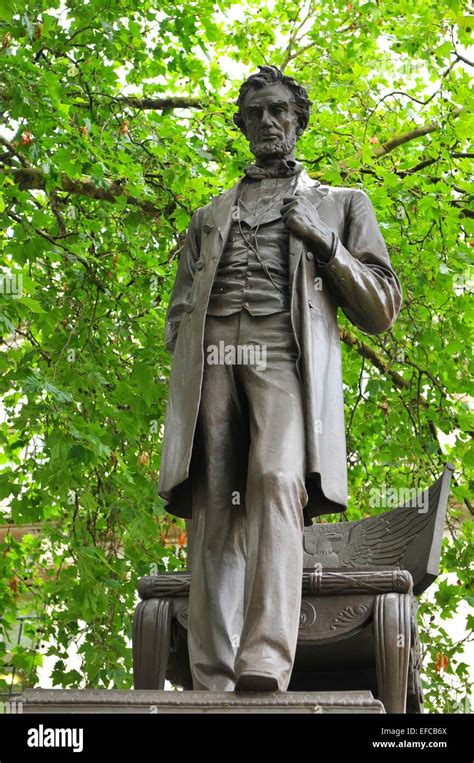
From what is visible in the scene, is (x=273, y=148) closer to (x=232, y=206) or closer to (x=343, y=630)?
(x=232, y=206)

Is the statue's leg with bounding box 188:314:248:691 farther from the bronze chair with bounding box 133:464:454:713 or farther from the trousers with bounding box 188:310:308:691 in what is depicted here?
the bronze chair with bounding box 133:464:454:713

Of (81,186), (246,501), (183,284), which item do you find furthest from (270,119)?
(81,186)

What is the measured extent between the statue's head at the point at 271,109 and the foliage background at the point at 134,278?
3.36 m

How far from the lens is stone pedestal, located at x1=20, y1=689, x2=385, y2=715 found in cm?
451

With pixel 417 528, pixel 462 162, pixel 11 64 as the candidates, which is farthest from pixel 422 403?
pixel 417 528

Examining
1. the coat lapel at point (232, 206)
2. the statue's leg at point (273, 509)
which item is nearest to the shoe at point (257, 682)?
the statue's leg at point (273, 509)

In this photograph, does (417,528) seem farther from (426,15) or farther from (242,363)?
(426,15)

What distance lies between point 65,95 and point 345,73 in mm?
4071

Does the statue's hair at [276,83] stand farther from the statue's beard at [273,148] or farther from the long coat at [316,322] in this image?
the long coat at [316,322]

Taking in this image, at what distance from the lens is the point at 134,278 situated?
473 inches

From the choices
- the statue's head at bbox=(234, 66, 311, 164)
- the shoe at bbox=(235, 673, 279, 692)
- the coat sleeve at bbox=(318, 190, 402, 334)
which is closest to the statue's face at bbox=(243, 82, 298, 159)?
the statue's head at bbox=(234, 66, 311, 164)

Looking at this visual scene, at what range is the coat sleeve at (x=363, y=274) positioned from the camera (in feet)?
18.6
